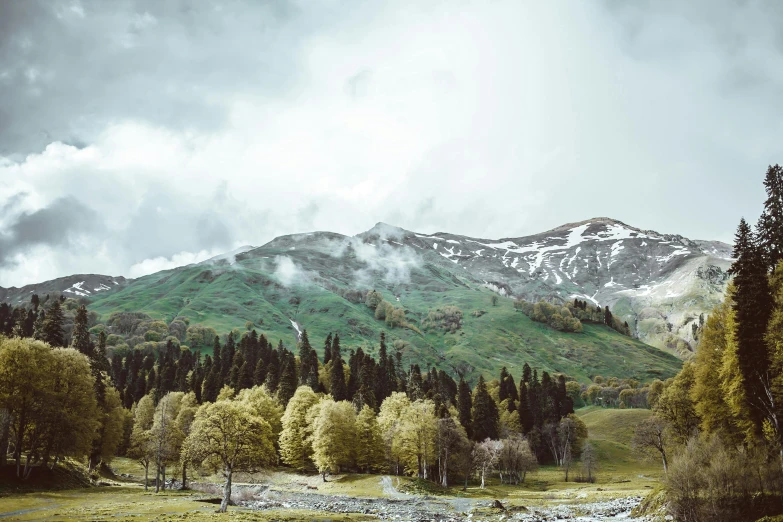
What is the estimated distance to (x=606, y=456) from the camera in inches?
5930

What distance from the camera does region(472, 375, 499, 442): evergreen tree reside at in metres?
136

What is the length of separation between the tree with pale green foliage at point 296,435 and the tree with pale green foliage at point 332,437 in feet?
14.5

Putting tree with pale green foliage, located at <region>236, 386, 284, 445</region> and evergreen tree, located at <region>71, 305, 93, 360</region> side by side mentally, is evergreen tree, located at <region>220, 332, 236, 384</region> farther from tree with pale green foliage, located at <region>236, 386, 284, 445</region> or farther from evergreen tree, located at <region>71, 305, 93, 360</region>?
evergreen tree, located at <region>71, 305, 93, 360</region>

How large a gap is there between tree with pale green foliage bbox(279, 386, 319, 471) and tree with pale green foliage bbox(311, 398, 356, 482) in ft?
14.5

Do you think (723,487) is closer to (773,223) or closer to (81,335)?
(773,223)

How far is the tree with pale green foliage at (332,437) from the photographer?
96.4 meters

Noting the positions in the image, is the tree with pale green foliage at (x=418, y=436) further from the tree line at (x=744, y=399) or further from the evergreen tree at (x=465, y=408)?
Answer: the tree line at (x=744, y=399)

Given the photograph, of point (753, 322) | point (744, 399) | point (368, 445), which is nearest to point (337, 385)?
point (368, 445)

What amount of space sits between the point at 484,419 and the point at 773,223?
4003 inches

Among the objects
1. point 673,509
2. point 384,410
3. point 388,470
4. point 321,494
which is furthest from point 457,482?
point 673,509

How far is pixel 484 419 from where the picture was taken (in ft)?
453

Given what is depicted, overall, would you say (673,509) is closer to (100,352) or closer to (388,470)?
(388,470)

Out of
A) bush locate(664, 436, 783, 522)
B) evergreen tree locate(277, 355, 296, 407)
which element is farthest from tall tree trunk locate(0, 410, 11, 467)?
bush locate(664, 436, 783, 522)

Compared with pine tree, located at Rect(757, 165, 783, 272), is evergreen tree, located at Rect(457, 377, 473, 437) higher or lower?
lower
